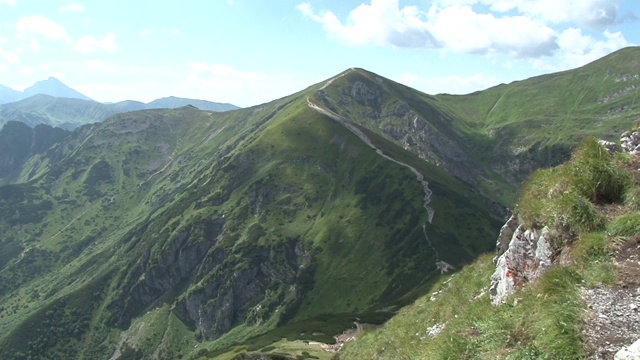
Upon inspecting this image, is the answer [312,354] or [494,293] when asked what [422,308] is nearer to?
[494,293]

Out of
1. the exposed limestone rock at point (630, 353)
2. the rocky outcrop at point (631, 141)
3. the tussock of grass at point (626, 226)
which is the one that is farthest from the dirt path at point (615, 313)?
the rocky outcrop at point (631, 141)

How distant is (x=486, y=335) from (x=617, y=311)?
12.0ft

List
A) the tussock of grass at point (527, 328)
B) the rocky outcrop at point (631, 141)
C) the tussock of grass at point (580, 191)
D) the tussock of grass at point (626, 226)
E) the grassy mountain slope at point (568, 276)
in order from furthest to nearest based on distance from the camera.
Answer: the rocky outcrop at point (631, 141)
the tussock of grass at point (580, 191)
the tussock of grass at point (626, 226)
the grassy mountain slope at point (568, 276)
the tussock of grass at point (527, 328)

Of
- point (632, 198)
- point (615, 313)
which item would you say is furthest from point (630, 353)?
point (632, 198)

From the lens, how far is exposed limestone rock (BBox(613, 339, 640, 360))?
996 centimetres

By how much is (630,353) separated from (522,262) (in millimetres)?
10581

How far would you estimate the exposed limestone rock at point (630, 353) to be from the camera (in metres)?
9.96

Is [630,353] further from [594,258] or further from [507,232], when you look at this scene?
[507,232]

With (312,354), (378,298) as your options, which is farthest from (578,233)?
(378,298)

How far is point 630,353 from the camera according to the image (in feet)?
33.1

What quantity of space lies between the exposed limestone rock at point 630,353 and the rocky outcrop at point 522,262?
24.7 ft

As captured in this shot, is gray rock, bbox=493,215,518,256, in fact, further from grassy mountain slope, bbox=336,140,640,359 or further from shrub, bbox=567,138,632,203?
shrub, bbox=567,138,632,203

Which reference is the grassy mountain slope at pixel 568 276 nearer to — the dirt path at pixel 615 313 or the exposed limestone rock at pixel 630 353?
the dirt path at pixel 615 313

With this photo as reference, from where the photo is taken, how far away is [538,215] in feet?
63.2
